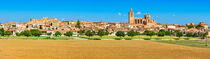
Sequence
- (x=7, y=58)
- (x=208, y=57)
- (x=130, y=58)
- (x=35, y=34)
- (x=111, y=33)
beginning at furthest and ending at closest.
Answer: (x=111, y=33)
(x=35, y=34)
(x=208, y=57)
(x=130, y=58)
(x=7, y=58)

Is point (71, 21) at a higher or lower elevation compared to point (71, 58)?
higher

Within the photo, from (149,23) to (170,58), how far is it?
167 m

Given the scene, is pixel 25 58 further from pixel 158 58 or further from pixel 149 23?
pixel 149 23

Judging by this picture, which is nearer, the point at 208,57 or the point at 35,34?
the point at 208,57

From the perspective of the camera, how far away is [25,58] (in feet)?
72.0

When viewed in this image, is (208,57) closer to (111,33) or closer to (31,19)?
(111,33)

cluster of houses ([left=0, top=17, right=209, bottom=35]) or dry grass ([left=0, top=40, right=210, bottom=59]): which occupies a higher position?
cluster of houses ([left=0, top=17, right=209, bottom=35])

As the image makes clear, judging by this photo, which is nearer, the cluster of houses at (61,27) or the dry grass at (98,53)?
the dry grass at (98,53)

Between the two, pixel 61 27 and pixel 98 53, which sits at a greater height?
pixel 61 27

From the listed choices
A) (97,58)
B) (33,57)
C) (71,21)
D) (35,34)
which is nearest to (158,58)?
(97,58)

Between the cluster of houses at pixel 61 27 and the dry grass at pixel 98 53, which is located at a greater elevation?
the cluster of houses at pixel 61 27

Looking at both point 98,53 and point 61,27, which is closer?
point 98,53

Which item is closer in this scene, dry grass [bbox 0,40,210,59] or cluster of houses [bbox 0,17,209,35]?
dry grass [bbox 0,40,210,59]

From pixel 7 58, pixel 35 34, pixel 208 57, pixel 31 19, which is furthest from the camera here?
pixel 31 19
